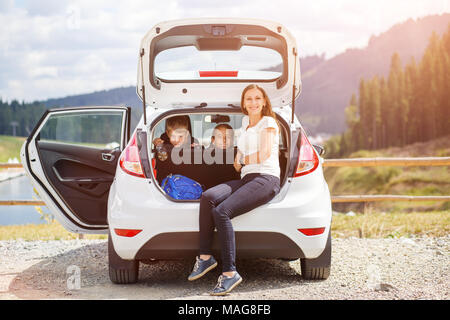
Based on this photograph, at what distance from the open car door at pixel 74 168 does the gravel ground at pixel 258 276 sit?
59 centimetres

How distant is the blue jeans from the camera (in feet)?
14.1

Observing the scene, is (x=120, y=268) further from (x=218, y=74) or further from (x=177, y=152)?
(x=218, y=74)

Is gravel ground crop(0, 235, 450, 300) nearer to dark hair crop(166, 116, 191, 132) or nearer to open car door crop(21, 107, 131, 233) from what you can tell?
open car door crop(21, 107, 131, 233)

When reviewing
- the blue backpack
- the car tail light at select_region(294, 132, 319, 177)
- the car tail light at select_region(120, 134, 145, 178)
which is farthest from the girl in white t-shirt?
the car tail light at select_region(120, 134, 145, 178)

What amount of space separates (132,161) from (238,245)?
40.4 inches

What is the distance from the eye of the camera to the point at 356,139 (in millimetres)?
120562

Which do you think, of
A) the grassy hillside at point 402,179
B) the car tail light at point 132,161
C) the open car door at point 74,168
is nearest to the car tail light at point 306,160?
the car tail light at point 132,161

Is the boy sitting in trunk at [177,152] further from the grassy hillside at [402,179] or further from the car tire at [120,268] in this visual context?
the grassy hillside at [402,179]

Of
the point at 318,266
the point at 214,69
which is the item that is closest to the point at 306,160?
the point at 318,266

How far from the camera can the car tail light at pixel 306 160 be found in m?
4.52

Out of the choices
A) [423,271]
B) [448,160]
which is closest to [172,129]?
[423,271]

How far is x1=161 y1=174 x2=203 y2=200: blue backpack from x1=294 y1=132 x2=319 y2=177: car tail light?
0.83m

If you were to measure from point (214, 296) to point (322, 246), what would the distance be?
91cm

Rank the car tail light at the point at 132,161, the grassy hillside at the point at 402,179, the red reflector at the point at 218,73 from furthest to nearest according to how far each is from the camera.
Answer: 1. the grassy hillside at the point at 402,179
2. the red reflector at the point at 218,73
3. the car tail light at the point at 132,161
